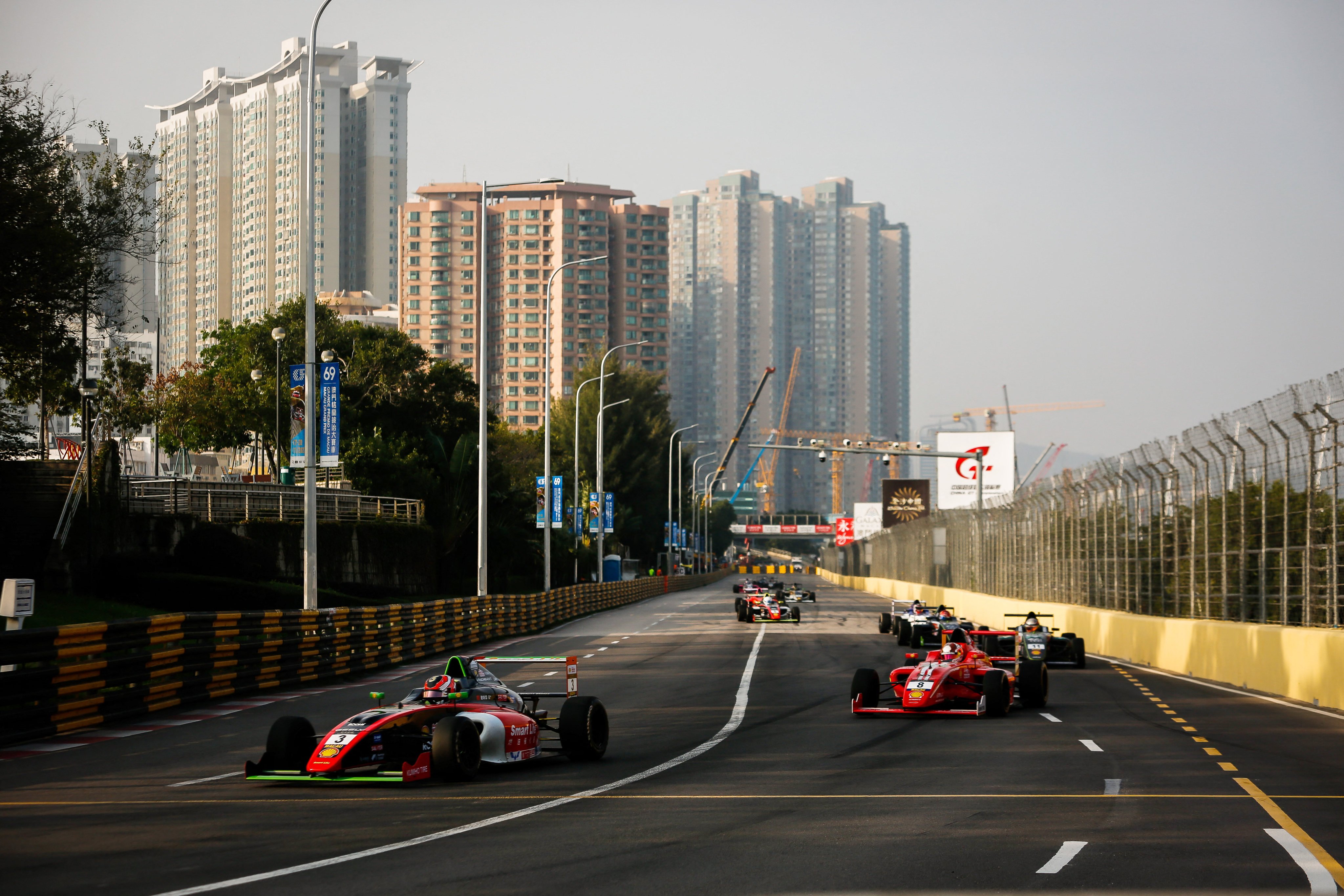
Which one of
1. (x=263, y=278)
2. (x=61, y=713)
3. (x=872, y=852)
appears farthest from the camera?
(x=263, y=278)

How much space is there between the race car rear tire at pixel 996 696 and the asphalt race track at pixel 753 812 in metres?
0.23

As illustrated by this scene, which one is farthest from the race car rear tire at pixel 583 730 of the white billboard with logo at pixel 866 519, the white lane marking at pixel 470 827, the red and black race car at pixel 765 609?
the white billboard with logo at pixel 866 519

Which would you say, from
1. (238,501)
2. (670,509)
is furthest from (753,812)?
(670,509)

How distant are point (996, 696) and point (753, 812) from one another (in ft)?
26.7

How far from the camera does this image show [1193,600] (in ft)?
83.8

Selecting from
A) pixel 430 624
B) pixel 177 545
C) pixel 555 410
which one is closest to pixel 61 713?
pixel 430 624

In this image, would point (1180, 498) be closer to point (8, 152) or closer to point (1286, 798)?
point (1286, 798)

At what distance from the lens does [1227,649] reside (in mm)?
22641

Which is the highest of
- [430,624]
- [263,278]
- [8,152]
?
[263,278]

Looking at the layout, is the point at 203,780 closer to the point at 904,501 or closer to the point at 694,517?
the point at 904,501

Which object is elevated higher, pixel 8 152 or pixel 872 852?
pixel 8 152

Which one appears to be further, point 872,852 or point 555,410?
point 555,410

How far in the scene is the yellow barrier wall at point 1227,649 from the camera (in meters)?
18.4

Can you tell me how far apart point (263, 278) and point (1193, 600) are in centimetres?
17758
